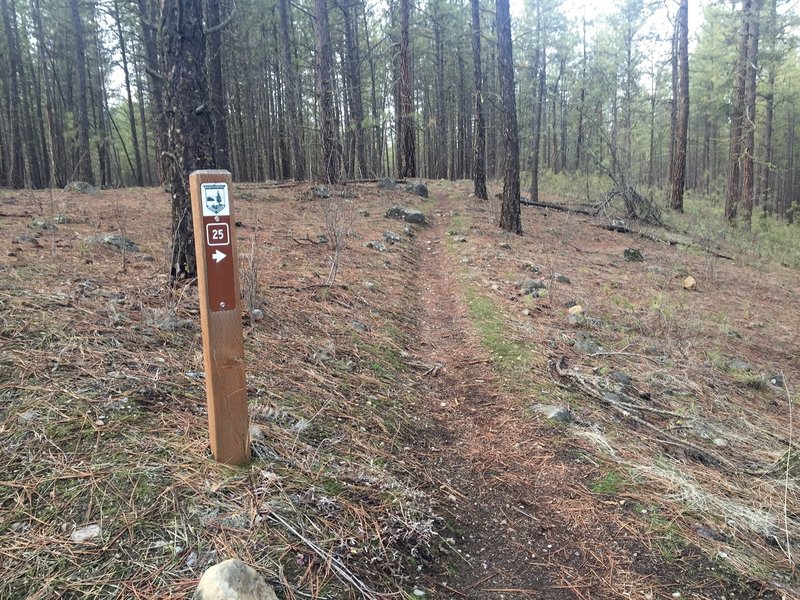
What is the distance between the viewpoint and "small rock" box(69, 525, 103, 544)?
206 centimetres

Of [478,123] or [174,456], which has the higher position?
[478,123]

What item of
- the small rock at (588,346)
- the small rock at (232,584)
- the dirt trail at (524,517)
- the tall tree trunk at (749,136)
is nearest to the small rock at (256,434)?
the small rock at (232,584)

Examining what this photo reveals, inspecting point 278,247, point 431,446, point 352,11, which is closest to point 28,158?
point 352,11

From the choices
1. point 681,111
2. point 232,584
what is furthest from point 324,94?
point 232,584

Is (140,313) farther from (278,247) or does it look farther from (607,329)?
(607,329)

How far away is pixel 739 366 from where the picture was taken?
5.80 metres

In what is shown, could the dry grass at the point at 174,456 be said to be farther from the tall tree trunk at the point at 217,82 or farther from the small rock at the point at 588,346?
the tall tree trunk at the point at 217,82

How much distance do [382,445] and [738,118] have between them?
1948 cm

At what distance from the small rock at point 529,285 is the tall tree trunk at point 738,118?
1428cm

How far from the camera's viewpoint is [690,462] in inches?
141

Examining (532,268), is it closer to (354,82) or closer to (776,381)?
(776,381)

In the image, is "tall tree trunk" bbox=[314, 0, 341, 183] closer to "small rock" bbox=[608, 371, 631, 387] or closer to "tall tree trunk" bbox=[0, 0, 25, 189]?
"small rock" bbox=[608, 371, 631, 387]

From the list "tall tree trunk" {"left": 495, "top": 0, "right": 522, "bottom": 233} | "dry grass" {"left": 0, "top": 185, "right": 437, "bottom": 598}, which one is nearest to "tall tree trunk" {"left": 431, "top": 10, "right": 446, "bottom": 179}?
"tall tree trunk" {"left": 495, "top": 0, "right": 522, "bottom": 233}

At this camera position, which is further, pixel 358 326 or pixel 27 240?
pixel 27 240
